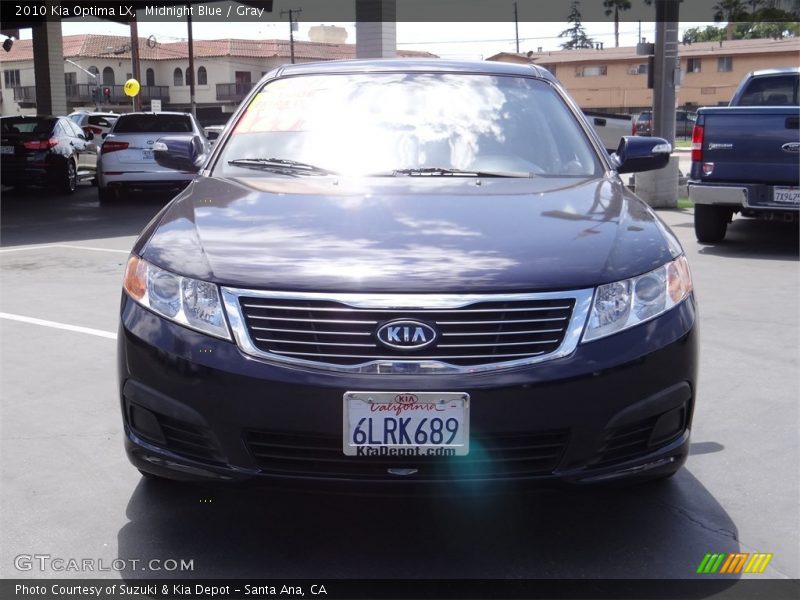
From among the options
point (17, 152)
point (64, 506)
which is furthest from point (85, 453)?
point (17, 152)

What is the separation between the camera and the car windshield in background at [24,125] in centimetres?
1889

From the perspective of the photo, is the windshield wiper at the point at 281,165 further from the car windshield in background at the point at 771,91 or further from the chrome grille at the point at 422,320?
the car windshield in background at the point at 771,91

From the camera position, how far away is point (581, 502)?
3721 millimetres

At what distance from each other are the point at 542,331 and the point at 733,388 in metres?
2.67

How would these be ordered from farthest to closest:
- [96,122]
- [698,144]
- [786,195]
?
[96,122] < [698,144] < [786,195]

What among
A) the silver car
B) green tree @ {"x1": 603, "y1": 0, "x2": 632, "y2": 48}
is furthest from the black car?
green tree @ {"x1": 603, "y1": 0, "x2": 632, "y2": 48}

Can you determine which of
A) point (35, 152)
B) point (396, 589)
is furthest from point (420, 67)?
point (35, 152)

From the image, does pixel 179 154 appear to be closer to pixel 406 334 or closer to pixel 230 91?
pixel 406 334

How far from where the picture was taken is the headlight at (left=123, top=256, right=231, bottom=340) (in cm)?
305

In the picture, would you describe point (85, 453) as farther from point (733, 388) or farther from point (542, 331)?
point (733, 388)

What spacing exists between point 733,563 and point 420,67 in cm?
269

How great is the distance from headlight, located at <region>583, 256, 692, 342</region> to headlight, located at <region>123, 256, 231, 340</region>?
1.08m

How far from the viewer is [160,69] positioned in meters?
88.7

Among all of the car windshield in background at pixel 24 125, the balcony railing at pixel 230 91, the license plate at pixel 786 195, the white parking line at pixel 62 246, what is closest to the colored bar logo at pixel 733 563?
the license plate at pixel 786 195
